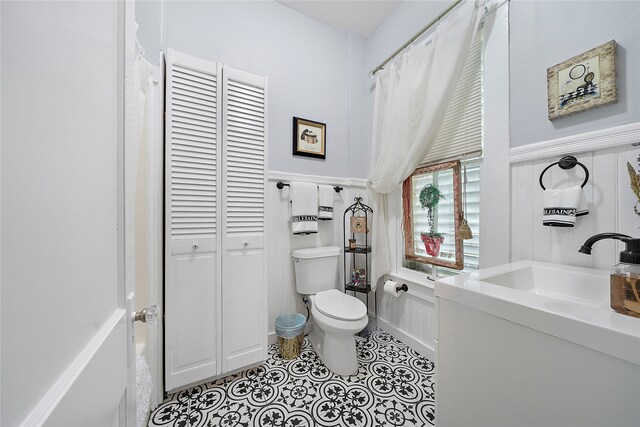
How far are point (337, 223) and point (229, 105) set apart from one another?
127 centimetres

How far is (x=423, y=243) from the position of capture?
180cm

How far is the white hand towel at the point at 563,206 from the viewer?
1.00m

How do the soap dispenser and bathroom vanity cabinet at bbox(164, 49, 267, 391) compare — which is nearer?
the soap dispenser

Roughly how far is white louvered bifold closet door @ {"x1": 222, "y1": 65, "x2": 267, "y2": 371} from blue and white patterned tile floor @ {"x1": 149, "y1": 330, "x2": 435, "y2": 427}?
159 mm

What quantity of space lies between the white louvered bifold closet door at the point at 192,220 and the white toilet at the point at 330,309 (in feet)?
2.12

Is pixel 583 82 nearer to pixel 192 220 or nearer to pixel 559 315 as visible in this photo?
pixel 559 315

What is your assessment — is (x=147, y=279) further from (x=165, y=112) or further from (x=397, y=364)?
(x=397, y=364)

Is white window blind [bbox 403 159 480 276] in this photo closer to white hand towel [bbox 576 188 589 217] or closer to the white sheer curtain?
the white sheer curtain

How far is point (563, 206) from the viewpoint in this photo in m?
1.02

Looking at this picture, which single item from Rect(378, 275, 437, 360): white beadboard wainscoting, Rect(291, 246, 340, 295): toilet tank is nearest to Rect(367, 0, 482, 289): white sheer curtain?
Rect(378, 275, 437, 360): white beadboard wainscoting

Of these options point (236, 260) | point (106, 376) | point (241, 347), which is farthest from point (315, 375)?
point (106, 376)

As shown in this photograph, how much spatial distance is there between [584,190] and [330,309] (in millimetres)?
1424

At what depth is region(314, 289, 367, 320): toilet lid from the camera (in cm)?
152

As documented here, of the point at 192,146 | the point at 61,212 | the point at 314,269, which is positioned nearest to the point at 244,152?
the point at 192,146
